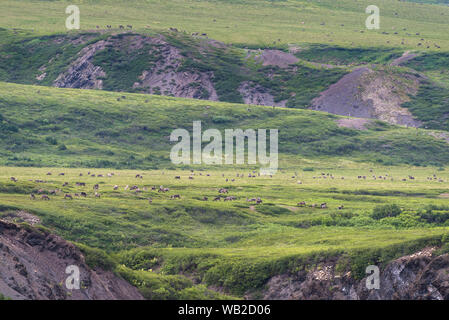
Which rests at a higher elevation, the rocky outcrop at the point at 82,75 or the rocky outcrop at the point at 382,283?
the rocky outcrop at the point at 82,75

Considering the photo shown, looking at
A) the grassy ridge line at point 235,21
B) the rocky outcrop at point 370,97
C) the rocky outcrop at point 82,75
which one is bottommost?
the rocky outcrop at point 370,97

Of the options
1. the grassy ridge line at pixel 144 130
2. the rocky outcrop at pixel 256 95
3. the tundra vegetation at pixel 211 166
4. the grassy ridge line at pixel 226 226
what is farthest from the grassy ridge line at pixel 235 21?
the grassy ridge line at pixel 226 226

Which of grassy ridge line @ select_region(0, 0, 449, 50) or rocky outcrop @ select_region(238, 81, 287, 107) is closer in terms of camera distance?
rocky outcrop @ select_region(238, 81, 287, 107)

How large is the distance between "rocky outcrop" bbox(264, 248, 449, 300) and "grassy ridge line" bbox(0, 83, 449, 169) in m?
46.3

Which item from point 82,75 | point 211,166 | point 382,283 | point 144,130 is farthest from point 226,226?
point 82,75

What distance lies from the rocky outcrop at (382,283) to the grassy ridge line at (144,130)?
46315 mm

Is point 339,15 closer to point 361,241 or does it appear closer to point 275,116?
point 275,116

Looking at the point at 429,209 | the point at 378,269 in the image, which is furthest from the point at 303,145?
the point at 378,269

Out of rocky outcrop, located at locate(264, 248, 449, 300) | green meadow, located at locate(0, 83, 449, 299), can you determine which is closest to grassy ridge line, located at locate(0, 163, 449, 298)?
green meadow, located at locate(0, 83, 449, 299)

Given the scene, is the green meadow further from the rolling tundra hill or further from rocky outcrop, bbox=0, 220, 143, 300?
the rolling tundra hill

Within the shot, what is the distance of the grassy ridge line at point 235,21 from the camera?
15762 cm

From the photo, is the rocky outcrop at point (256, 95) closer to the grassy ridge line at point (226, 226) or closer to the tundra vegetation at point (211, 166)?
the tundra vegetation at point (211, 166)

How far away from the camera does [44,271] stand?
87.3 ft

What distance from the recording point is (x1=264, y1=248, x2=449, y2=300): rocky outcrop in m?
29.0
